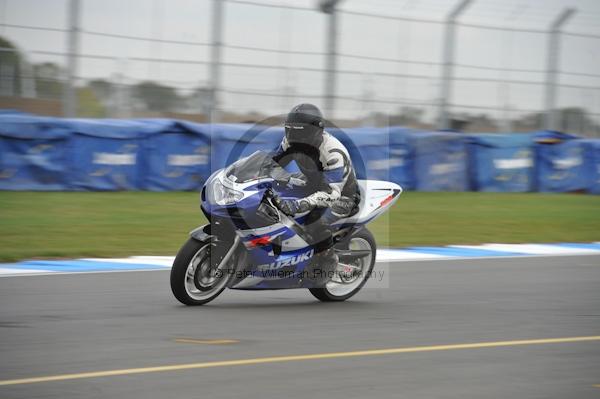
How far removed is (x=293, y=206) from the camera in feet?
26.7

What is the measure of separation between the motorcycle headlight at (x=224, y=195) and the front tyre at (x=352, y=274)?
1507mm

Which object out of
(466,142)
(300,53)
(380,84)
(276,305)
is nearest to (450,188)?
(466,142)

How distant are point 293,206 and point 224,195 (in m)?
0.68

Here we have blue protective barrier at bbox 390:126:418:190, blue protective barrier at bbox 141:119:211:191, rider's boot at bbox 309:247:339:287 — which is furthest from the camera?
blue protective barrier at bbox 390:126:418:190

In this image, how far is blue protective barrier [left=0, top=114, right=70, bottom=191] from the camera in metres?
16.4

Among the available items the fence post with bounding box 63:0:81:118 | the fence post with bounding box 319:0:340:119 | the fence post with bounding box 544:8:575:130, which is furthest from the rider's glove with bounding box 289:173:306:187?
the fence post with bounding box 544:8:575:130

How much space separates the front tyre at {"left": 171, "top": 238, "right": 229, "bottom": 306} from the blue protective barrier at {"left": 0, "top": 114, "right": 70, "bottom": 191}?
31.3 feet

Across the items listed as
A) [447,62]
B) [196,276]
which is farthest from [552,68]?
[196,276]

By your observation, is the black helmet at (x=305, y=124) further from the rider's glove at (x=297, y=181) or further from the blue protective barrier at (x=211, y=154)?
the blue protective barrier at (x=211, y=154)

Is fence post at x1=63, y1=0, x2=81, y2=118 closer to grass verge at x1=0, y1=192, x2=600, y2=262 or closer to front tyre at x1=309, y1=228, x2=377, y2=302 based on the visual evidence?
grass verge at x1=0, y1=192, x2=600, y2=262

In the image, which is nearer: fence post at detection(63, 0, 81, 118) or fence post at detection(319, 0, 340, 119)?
fence post at detection(63, 0, 81, 118)

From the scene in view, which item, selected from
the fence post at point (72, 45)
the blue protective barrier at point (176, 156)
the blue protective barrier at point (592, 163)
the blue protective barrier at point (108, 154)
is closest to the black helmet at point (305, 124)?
the blue protective barrier at point (108, 154)

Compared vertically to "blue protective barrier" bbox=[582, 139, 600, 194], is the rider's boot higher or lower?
lower

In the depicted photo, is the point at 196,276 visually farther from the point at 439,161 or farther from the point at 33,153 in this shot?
the point at 439,161
